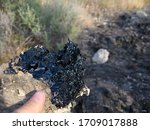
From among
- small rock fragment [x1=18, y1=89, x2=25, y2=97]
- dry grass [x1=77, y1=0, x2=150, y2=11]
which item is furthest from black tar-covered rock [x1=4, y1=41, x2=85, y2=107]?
dry grass [x1=77, y1=0, x2=150, y2=11]

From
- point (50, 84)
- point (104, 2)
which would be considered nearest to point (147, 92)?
point (50, 84)

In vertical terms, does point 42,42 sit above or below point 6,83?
below

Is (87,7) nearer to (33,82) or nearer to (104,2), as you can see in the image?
(104,2)

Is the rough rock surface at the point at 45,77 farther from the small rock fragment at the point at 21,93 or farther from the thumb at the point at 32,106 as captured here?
the thumb at the point at 32,106

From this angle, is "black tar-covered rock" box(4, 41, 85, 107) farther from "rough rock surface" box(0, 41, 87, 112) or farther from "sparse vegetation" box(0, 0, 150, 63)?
"sparse vegetation" box(0, 0, 150, 63)

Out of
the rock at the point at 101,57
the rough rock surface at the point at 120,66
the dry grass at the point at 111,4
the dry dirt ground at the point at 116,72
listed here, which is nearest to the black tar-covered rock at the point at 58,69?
the dry dirt ground at the point at 116,72

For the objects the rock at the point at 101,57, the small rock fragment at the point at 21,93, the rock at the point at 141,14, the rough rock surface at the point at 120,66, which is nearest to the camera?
the small rock fragment at the point at 21,93
